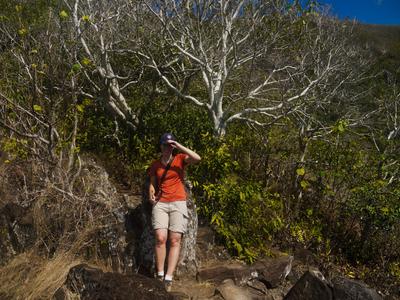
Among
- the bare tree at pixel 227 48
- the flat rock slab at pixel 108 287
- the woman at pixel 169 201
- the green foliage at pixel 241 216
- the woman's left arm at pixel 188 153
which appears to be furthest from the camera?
the bare tree at pixel 227 48

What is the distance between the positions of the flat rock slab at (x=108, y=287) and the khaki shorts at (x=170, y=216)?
36.0 inches

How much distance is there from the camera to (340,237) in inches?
266

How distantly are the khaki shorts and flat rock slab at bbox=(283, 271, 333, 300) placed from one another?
1.49 metres

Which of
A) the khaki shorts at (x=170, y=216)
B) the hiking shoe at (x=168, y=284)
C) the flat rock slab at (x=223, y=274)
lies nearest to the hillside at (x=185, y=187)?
the flat rock slab at (x=223, y=274)

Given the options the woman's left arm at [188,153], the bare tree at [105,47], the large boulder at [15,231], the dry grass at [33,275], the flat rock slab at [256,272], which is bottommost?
the flat rock slab at [256,272]

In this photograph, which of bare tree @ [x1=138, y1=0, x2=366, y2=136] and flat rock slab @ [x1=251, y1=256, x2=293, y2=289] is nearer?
flat rock slab @ [x1=251, y1=256, x2=293, y2=289]

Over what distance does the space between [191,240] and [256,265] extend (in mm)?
1024

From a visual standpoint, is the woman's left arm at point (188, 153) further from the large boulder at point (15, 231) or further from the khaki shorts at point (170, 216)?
the large boulder at point (15, 231)

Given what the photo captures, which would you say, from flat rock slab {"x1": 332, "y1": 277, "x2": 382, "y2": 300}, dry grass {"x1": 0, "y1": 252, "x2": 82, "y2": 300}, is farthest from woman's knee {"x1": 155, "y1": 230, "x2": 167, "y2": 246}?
flat rock slab {"x1": 332, "y1": 277, "x2": 382, "y2": 300}

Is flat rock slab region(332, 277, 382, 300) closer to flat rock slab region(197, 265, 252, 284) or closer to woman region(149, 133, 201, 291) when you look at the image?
flat rock slab region(197, 265, 252, 284)

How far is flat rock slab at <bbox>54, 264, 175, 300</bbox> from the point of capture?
11.9 feet

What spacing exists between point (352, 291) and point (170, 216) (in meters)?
2.22

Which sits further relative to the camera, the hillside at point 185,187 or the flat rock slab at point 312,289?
the hillside at point 185,187

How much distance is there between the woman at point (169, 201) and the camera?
4605 millimetres
